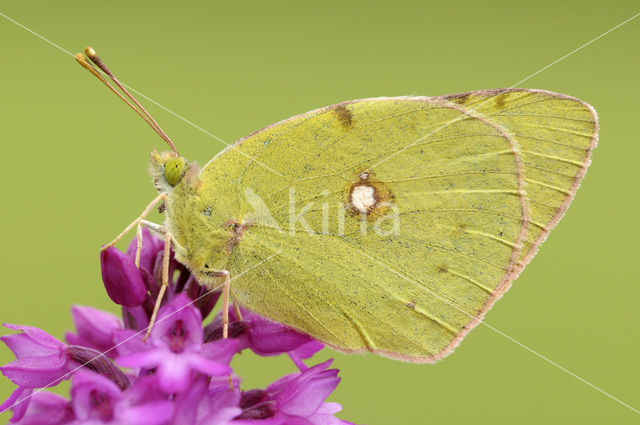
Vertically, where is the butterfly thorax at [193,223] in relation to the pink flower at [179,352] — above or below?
above

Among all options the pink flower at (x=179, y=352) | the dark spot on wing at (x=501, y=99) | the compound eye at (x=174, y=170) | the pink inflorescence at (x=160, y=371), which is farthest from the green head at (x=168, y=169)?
the dark spot on wing at (x=501, y=99)

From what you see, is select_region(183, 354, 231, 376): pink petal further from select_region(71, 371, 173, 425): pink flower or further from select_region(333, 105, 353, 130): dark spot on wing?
select_region(333, 105, 353, 130): dark spot on wing

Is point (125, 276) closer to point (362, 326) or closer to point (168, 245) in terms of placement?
point (168, 245)

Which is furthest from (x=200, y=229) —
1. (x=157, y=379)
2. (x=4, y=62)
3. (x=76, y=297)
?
(x=4, y=62)

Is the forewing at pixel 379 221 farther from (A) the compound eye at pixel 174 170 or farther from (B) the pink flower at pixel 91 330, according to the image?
(B) the pink flower at pixel 91 330

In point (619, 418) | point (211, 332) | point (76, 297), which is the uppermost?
point (211, 332)

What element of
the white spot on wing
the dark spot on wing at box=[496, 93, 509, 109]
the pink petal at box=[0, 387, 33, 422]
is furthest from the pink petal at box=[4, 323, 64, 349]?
the dark spot on wing at box=[496, 93, 509, 109]
